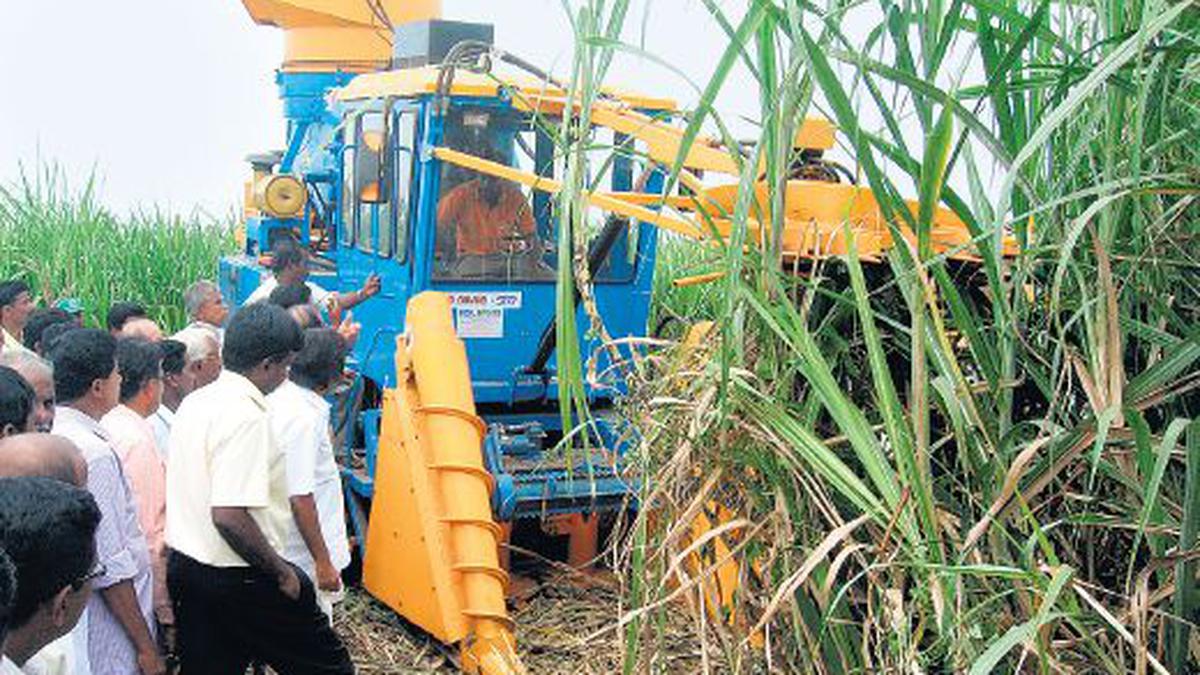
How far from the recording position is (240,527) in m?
4.44

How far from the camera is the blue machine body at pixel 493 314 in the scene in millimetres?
6211

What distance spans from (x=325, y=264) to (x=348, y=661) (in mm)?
3838

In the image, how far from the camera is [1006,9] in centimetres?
222

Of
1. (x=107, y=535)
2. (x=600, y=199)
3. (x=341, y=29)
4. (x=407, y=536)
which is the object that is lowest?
(x=407, y=536)

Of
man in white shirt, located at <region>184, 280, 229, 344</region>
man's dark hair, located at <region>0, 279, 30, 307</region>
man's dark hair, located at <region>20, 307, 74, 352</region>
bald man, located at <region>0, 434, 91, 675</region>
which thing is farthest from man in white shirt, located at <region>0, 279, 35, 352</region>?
bald man, located at <region>0, 434, 91, 675</region>

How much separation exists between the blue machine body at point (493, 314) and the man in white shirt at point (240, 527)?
1337mm

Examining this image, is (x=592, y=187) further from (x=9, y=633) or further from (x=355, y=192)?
(x=355, y=192)

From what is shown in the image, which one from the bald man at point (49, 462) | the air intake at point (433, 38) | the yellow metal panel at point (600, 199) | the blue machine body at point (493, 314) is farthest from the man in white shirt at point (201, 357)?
the bald man at point (49, 462)

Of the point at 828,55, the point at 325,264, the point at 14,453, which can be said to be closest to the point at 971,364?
the point at 828,55

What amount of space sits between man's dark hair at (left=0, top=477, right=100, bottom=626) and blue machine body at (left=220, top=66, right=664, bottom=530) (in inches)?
127

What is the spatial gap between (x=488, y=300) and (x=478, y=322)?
0.10 metres

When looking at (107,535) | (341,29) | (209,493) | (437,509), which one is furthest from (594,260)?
(341,29)

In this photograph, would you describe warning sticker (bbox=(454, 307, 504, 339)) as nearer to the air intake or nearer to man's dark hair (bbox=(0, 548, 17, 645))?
the air intake

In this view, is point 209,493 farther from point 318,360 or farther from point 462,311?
point 462,311
